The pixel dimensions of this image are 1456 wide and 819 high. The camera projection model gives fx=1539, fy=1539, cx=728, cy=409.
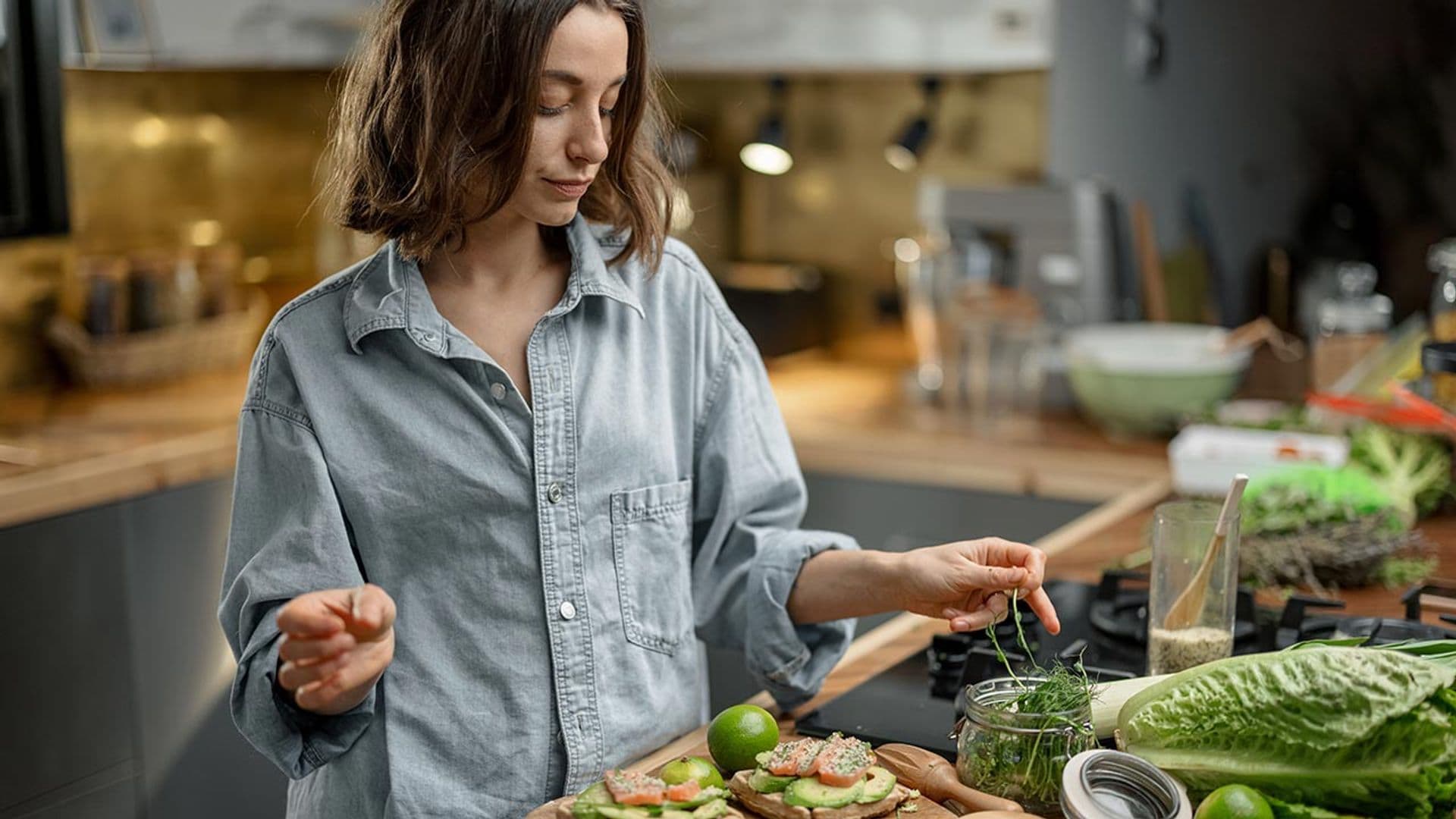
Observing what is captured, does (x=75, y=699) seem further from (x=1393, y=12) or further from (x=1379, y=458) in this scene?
(x=1393, y=12)

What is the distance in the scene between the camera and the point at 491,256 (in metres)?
1.34

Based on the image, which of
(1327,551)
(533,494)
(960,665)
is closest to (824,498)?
(1327,551)

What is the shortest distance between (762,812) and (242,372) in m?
2.44

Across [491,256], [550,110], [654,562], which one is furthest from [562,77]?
[654,562]

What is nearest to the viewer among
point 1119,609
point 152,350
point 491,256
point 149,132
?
point 491,256

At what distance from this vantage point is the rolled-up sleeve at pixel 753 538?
138 cm

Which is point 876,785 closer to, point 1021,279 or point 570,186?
point 570,186

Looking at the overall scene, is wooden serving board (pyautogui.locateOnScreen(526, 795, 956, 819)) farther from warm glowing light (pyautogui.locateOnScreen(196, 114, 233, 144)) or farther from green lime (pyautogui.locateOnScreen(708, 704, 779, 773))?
warm glowing light (pyautogui.locateOnScreen(196, 114, 233, 144))

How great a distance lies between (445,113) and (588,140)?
0.37 ft

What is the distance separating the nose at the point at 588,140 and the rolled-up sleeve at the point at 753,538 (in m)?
0.28

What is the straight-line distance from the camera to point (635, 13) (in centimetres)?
128

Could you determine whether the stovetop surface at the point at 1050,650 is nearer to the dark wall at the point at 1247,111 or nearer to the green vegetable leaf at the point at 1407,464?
the green vegetable leaf at the point at 1407,464

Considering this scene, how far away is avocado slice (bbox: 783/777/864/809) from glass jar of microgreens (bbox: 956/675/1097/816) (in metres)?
0.10

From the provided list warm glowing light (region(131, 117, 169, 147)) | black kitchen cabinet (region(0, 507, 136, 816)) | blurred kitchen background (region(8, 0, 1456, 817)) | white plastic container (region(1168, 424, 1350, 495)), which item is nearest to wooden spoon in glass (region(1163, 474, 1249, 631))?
white plastic container (region(1168, 424, 1350, 495))
